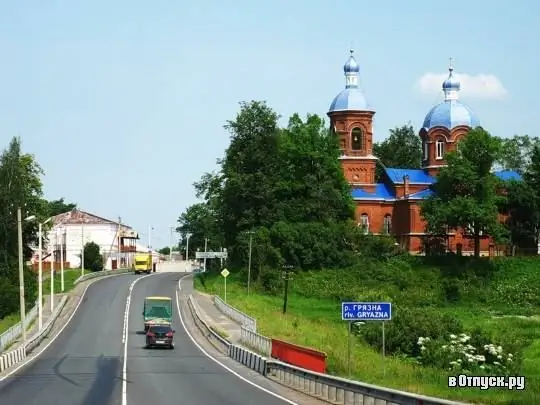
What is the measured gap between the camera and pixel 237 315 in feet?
227

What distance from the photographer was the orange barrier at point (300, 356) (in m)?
33.9

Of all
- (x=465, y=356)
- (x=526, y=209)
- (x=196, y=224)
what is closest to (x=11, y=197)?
(x=526, y=209)

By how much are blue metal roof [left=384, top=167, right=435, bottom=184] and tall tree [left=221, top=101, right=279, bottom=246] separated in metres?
11.9

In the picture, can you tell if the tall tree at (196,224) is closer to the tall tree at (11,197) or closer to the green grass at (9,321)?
the tall tree at (11,197)

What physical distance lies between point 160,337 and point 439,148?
55787 millimetres

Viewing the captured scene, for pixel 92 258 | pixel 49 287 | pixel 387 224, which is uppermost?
pixel 387 224

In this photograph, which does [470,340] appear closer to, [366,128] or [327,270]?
[327,270]

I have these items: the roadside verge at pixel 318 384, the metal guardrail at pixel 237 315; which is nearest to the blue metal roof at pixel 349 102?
the metal guardrail at pixel 237 315

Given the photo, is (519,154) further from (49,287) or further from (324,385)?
(324,385)

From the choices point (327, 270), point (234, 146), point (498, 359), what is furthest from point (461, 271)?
point (498, 359)

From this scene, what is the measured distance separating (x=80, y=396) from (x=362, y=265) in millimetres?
69842

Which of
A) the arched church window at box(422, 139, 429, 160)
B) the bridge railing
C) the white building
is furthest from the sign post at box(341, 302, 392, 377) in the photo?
the white building

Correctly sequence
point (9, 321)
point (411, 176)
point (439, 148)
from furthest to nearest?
point (411, 176)
point (439, 148)
point (9, 321)

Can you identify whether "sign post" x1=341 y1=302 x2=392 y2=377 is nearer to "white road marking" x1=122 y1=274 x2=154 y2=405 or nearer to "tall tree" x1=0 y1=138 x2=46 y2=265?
"white road marking" x1=122 y1=274 x2=154 y2=405
